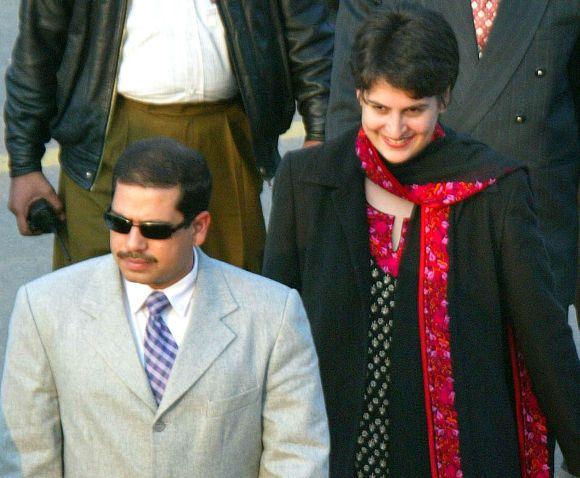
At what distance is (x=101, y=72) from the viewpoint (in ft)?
19.0

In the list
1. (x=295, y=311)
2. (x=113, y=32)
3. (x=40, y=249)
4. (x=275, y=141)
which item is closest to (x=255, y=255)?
(x=275, y=141)

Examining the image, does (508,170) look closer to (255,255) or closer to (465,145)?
(465,145)

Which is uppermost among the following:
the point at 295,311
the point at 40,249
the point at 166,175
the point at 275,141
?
the point at 166,175

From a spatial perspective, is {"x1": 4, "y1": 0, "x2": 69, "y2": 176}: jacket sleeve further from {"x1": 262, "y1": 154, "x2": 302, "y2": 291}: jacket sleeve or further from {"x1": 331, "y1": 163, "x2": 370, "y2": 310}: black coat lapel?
{"x1": 331, "y1": 163, "x2": 370, "y2": 310}: black coat lapel

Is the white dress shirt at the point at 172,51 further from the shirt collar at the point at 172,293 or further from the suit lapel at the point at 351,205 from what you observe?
the shirt collar at the point at 172,293

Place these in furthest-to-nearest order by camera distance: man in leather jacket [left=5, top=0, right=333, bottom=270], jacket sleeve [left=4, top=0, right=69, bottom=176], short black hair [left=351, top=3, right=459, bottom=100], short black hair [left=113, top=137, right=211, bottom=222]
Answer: jacket sleeve [left=4, top=0, right=69, bottom=176] → man in leather jacket [left=5, top=0, right=333, bottom=270] → short black hair [left=351, top=3, right=459, bottom=100] → short black hair [left=113, top=137, right=211, bottom=222]

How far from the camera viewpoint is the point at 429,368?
4.98m

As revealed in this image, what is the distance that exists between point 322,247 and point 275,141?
1.14 m

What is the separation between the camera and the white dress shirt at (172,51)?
5.75 meters

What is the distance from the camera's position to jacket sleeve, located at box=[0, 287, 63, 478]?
164 inches

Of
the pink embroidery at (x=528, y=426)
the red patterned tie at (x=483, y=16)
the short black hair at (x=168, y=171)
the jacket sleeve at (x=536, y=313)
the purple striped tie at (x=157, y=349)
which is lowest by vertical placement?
the pink embroidery at (x=528, y=426)

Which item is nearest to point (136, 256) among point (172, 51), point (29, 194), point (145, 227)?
point (145, 227)

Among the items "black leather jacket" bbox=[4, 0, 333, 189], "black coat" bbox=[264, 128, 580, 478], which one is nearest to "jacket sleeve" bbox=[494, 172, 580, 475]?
"black coat" bbox=[264, 128, 580, 478]

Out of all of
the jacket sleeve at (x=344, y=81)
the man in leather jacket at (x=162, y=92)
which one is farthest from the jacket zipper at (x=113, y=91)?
the jacket sleeve at (x=344, y=81)
